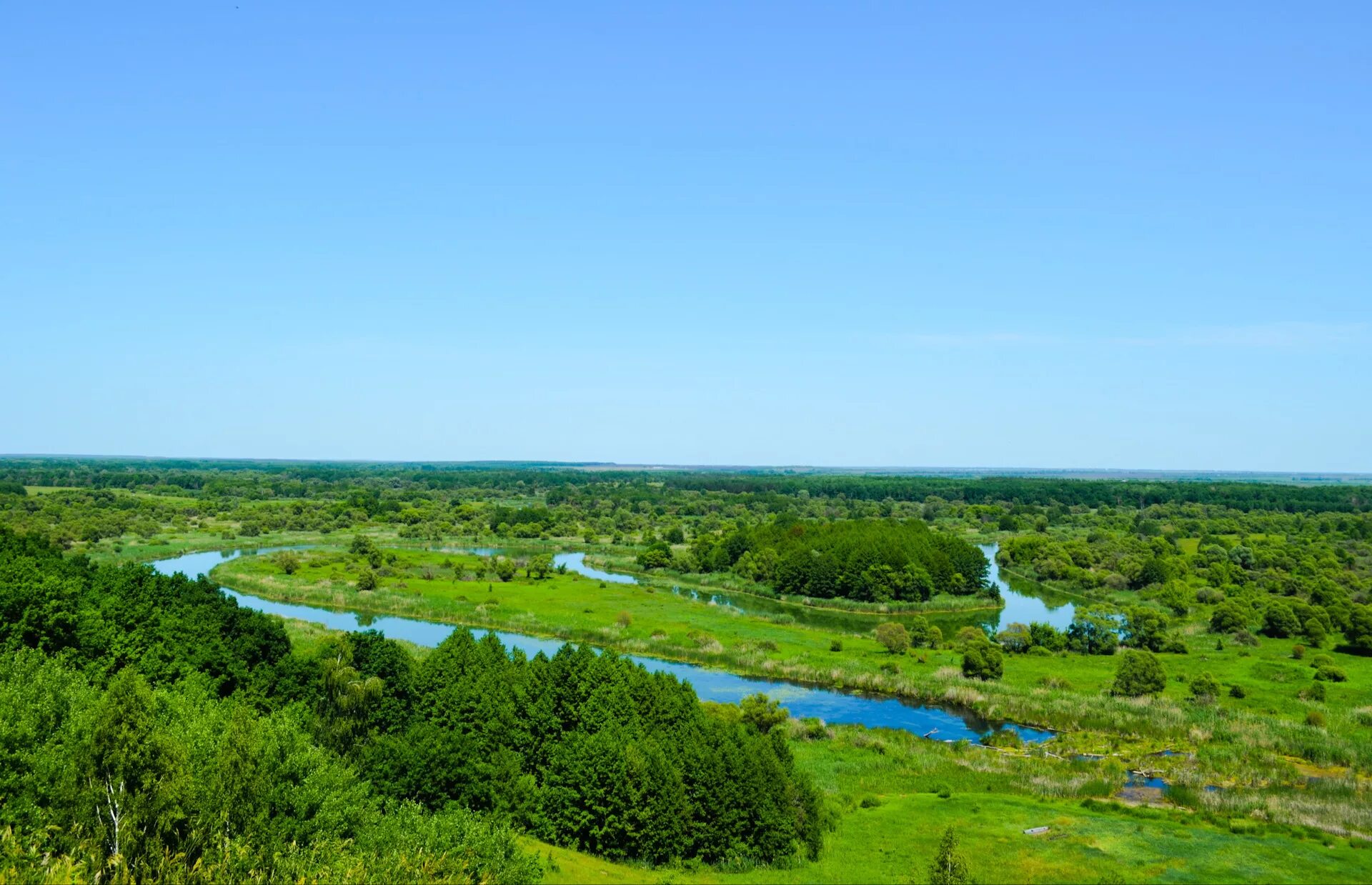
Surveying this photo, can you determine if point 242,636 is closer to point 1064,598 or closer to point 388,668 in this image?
point 388,668

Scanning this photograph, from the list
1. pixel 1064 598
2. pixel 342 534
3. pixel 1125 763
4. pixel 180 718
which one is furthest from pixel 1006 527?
pixel 180 718

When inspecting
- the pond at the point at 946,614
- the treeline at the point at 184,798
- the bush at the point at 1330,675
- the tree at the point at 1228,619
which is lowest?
the pond at the point at 946,614

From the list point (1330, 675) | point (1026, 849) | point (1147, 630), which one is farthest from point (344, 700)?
point (1147, 630)

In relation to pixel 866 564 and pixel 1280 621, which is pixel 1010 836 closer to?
pixel 1280 621

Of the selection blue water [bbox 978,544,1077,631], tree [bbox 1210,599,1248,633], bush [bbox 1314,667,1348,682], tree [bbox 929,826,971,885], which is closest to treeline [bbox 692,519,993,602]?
blue water [bbox 978,544,1077,631]

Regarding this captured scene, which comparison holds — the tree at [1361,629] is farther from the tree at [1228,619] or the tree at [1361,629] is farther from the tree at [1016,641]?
the tree at [1016,641]

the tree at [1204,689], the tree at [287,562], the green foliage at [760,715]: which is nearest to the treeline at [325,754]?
the green foliage at [760,715]
